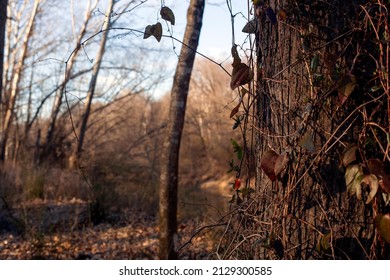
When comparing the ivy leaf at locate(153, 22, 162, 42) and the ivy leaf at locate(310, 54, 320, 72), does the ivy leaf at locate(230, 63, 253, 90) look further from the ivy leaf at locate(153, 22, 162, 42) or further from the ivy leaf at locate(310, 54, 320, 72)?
the ivy leaf at locate(153, 22, 162, 42)

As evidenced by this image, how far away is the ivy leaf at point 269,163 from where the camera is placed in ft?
7.72

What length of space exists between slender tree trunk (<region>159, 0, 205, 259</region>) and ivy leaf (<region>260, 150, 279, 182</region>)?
3.83m

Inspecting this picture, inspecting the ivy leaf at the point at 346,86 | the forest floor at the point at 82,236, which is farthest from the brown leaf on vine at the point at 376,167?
the forest floor at the point at 82,236

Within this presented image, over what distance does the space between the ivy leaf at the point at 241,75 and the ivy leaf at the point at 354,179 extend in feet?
2.02

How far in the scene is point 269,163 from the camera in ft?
7.79

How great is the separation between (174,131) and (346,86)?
13.2 ft

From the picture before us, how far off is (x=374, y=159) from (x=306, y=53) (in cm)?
55

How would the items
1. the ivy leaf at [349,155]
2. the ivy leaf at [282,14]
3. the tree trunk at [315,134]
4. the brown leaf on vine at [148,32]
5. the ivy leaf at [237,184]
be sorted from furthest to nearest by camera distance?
the ivy leaf at [237,184]
the brown leaf on vine at [148,32]
the ivy leaf at [282,14]
the tree trunk at [315,134]
the ivy leaf at [349,155]

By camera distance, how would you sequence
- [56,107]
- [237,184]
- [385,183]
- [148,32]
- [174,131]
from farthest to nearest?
[56,107] → [174,131] → [237,184] → [148,32] → [385,183]

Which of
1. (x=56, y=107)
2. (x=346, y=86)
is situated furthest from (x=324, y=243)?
(x=56, y=107)

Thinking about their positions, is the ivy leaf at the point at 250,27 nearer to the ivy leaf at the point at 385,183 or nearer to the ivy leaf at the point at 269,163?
the ivy leaf at the point at 269,163

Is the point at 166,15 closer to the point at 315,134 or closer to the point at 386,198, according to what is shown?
the point at 315,134

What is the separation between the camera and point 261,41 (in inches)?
103
